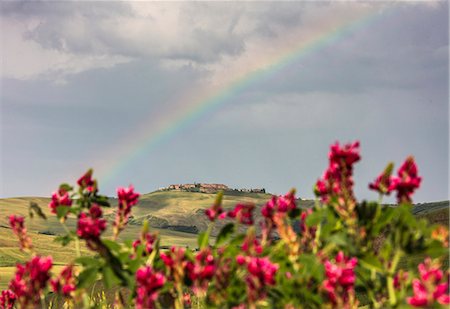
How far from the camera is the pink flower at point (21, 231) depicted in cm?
500

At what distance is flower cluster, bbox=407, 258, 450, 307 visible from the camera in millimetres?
3234

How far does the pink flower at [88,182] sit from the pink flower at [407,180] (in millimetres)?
2728

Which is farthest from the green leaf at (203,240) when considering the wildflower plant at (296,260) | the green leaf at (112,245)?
the green leaf at (112,245)

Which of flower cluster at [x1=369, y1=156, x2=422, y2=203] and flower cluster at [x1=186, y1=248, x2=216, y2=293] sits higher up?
flower cluster at [x1=369, y1=156, x2=422, y2=203]

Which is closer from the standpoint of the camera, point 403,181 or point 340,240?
point 340,240

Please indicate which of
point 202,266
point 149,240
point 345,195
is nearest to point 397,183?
point 345,195

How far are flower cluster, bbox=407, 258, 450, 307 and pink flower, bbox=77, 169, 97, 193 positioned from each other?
10.0 feet

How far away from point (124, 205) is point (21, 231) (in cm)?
93

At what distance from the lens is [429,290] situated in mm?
3184

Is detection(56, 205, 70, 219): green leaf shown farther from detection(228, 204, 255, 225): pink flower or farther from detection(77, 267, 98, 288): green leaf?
detection(228, 204, 255, 225): pink flower

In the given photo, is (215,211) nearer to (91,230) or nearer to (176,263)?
(176,263)

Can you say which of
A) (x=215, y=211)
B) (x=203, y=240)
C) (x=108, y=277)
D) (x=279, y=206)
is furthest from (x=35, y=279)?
(x=279, y=206)

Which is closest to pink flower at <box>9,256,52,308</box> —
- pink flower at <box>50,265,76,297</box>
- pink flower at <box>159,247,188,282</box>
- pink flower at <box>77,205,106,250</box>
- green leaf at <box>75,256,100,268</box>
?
green leaf at <box>75,256,100,268</box>

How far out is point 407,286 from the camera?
428 centimetres
